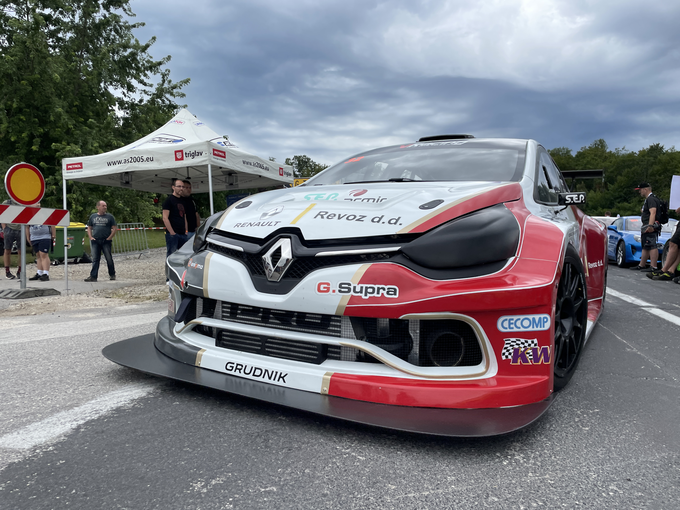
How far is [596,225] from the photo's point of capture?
→ 15.3 feet

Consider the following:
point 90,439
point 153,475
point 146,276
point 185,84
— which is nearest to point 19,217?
point 146,276

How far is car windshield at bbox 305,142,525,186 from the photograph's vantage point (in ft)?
10.1

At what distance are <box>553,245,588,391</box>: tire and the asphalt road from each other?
18 cm

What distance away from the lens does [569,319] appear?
264 cm

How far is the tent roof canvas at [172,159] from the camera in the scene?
8.55m

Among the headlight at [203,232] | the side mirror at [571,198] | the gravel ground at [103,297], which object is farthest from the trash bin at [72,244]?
the side mirror at [571,198]

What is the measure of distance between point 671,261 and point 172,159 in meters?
9.06

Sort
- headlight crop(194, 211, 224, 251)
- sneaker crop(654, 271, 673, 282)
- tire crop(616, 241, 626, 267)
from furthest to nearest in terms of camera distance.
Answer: tire crop(616, 241, 626, 267) → sneaker crop(654, 271, 673, 282) → headlight crop(194, 211, 224, 251)

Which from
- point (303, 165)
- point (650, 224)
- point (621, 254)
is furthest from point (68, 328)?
point (303, 165)

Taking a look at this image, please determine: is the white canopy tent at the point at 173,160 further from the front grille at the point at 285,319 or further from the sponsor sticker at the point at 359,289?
the sponsor sticker at the point at 359,289

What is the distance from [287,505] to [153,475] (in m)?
0.50

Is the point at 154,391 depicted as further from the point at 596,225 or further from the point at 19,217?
the point at 19,217

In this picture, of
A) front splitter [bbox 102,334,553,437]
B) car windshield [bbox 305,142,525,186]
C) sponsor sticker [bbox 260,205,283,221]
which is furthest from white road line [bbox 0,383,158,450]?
car windshield [bbox 305,142,525,186]

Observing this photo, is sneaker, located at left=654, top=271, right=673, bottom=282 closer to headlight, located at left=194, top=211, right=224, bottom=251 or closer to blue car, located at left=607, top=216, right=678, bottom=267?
blue car, located at left=607, top=216, right=678, bottom=267
